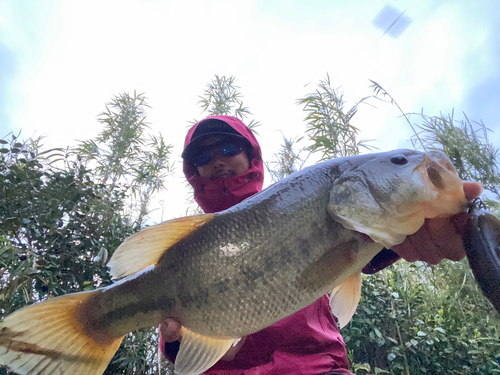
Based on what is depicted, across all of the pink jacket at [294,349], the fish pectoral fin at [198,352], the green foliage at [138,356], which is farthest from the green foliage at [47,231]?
the fish pectoral fin at [198,352]

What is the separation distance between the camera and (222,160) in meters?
2.30

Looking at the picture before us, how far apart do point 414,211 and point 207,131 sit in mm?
1760

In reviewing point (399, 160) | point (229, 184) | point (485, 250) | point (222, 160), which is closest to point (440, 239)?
point (485, 250)

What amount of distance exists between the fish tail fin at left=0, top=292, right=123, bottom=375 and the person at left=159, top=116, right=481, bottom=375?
0.30 metres

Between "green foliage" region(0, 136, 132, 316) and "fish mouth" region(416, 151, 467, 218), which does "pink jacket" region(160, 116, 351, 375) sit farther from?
"green foliage" region(0, 136, 132, 316)

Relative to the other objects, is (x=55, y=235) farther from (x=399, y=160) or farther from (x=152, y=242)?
(x=399, y=160)

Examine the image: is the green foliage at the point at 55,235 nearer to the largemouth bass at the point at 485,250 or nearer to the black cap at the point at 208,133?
the black cap at the point at 208,133

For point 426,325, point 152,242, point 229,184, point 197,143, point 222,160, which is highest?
point 197,143

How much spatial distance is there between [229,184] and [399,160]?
4.33 ft

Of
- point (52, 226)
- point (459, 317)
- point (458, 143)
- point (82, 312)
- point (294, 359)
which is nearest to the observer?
point (82, 312)

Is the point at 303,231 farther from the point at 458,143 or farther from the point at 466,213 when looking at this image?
the point at 458,143

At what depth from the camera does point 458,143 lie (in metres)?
3.38

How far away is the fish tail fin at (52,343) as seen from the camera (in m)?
1.04

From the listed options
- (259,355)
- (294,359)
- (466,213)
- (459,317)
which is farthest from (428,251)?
(459,317)
